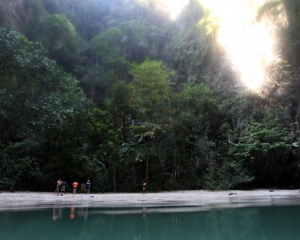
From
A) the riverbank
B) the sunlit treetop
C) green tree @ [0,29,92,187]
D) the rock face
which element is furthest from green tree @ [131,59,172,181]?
the rock face

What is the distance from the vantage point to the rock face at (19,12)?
26.0 metres

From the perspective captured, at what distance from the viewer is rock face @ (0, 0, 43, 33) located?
2597cm

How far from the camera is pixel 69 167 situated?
19.6 m

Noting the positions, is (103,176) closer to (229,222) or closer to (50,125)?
(50,125)

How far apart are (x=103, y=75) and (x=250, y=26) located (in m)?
16.2

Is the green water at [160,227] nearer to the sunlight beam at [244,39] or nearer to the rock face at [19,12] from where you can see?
the sunlight beam at [244,39]

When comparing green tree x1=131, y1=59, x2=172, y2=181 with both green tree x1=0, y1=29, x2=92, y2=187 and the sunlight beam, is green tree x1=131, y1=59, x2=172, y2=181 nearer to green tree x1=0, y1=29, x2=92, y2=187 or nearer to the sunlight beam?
green tree x1=0, y1=29, x2=92, y2=187

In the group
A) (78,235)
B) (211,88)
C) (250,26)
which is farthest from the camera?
(211,88)

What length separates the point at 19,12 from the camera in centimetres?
2892

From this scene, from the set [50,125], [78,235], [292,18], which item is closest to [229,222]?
[78,235]

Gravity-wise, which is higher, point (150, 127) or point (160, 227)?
point (150, 127)

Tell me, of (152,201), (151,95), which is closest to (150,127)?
(151,95)

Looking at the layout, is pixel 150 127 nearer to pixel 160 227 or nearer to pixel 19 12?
pixel 160 227

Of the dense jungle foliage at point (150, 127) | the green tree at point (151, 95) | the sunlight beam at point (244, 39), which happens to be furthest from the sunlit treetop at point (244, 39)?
the green tree at point (151, 95)
